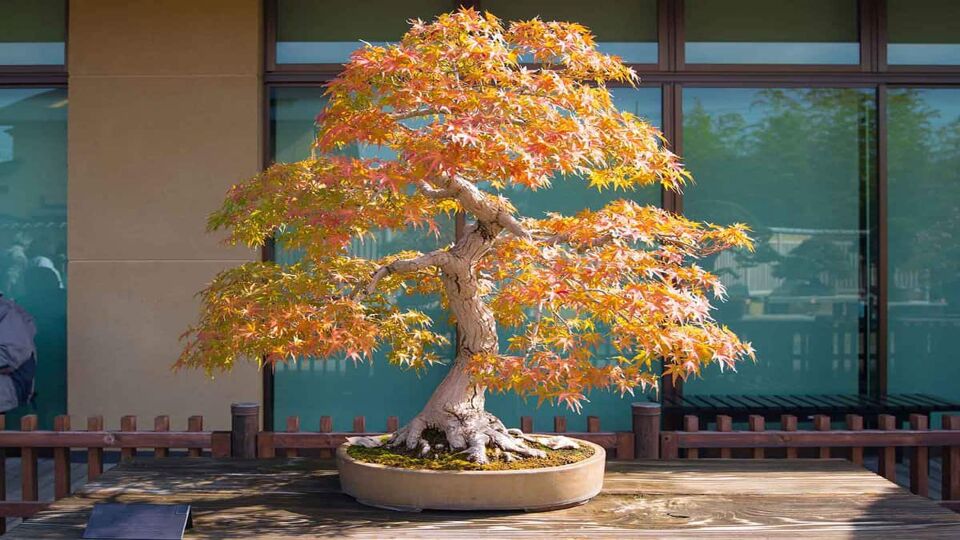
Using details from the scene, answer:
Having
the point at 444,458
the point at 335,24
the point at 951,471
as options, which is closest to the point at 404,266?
the point at 444,458

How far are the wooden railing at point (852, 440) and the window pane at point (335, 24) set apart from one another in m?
2.76

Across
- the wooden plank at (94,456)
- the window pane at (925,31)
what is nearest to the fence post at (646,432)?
the wooden plank at (94,456)

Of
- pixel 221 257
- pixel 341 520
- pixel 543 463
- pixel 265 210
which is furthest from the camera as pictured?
pixel 221 257

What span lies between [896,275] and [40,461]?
472 cm

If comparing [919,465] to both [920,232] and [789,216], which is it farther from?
[920,232]

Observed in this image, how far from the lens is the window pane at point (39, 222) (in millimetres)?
4934

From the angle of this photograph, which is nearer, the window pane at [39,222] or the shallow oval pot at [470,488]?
the shallow oval pot at [470,488]

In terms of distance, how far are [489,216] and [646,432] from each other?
99 cm

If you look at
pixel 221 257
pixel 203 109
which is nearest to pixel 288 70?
pixel 203 109

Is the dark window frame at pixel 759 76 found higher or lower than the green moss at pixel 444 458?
higher

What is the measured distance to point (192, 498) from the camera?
2301mm

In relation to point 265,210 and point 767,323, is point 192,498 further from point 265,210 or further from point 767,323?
point 767,323

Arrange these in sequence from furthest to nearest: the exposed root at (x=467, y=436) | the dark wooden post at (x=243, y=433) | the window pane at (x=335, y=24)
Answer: the window pane at (x=335, y=24) < the dark wooden post at (x=243, y=433) < the exposed root at (x=467, y=436)

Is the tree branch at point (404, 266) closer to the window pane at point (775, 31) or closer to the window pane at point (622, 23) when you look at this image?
the window pane at point (622, 23)
